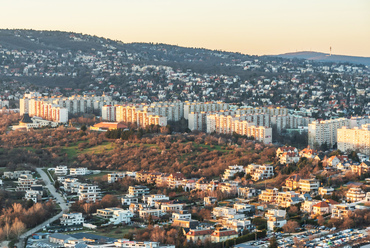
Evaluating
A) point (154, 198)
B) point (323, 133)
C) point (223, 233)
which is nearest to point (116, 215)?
point (154, 198)

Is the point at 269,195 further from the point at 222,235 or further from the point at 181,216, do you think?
A: the point at 222,235

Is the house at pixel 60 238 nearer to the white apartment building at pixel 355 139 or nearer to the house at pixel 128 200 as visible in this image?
the house at pixel 128 200

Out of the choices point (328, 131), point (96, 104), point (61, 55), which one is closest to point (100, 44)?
point (61, 55)

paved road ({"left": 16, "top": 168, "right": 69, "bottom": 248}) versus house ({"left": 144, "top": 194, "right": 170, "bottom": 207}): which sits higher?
house ({"left": 144, "top": 194, "right": 170, "bottom": 207})

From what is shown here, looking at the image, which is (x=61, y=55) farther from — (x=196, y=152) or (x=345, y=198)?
(x=345, y=198)

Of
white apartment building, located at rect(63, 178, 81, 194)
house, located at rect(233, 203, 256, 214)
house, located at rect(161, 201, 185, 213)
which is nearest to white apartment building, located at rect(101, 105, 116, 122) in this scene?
white apartment building, located at rect(63, 178, 81, 194)

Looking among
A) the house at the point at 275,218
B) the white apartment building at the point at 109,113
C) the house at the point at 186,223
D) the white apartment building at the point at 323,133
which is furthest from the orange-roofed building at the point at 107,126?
the house at the point at 275,218

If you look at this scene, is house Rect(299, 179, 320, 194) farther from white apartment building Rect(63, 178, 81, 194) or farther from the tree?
white apartment building Rect(63, 178, 81, 194)
